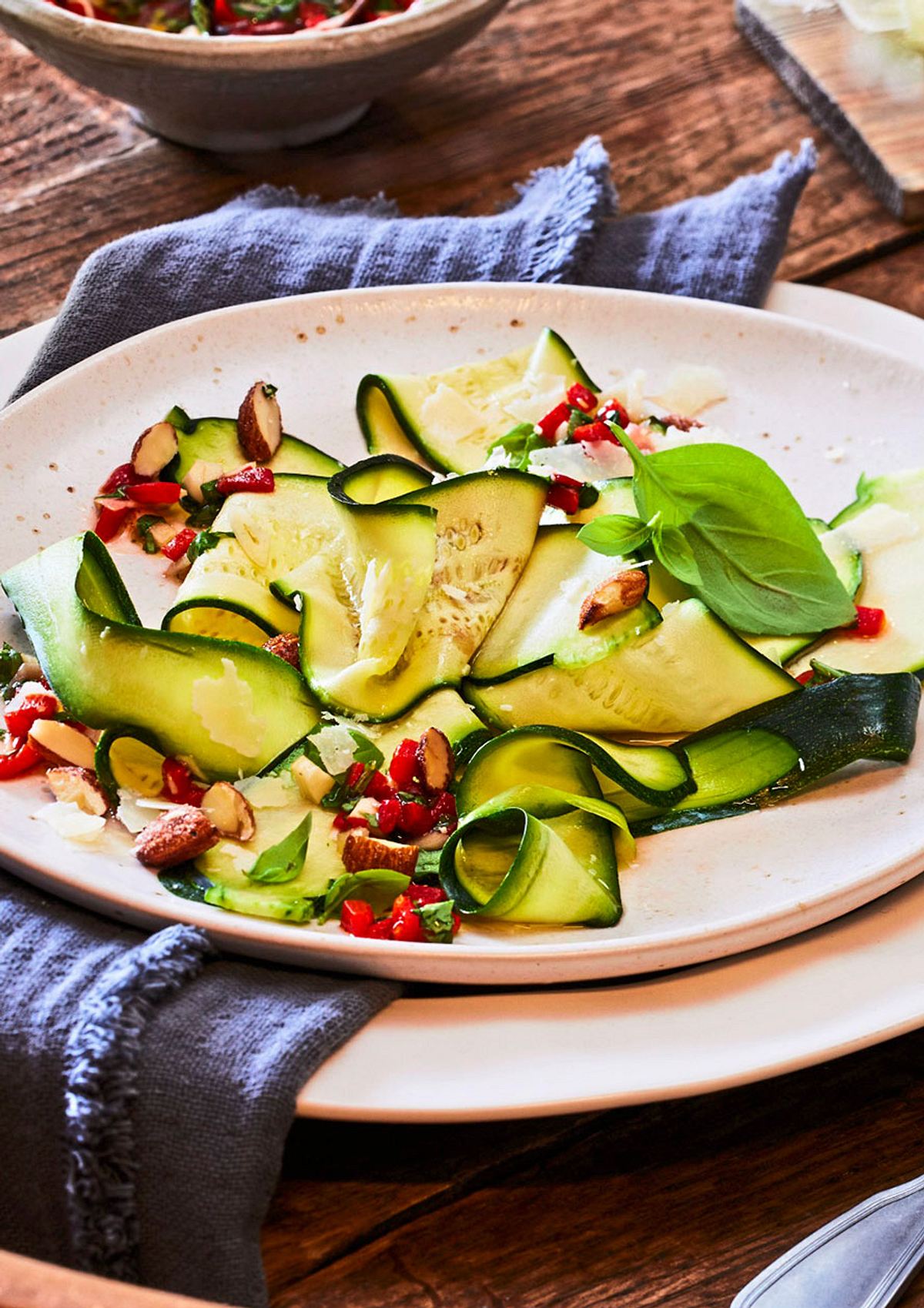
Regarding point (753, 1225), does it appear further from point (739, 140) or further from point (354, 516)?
point (739, 140)

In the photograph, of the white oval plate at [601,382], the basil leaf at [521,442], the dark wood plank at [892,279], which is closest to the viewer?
the white oval plate at [601,382]

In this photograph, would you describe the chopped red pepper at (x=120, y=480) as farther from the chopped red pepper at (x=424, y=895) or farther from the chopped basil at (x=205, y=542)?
the chopped red pepper at (x=424, y=895)

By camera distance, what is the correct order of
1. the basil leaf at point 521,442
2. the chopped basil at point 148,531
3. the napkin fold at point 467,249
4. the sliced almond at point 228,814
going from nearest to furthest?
the sliced almond at point 228,814
the chopped basil at point 148,531
the basil leaf at point 521,442
the napkin fold at point 467,249

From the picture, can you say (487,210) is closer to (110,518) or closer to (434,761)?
(110,518)

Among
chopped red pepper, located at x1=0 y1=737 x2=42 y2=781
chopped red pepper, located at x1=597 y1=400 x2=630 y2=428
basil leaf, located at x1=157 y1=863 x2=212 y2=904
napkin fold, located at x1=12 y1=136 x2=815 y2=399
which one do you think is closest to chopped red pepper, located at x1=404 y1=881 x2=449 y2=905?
basil leaf, located at x1=157 y1=863 x2=212 y2=904

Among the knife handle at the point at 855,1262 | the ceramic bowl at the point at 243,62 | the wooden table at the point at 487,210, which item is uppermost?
the ceramic bowl at the point at 243,62

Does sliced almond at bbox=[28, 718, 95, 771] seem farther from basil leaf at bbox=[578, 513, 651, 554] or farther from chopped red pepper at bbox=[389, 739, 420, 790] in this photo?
basil leaf at bbox=[578, 513, 651, 554]

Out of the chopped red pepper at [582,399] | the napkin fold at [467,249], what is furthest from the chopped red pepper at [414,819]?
the napkin fold at [467,249]
